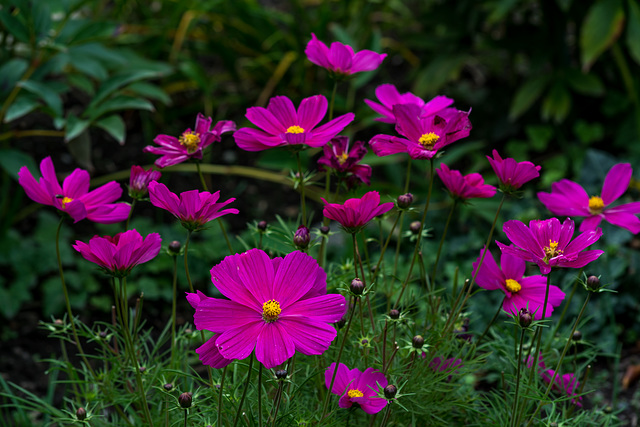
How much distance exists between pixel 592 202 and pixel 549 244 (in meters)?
0.26

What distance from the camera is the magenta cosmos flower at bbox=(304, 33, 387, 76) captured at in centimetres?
95

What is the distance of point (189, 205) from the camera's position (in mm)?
749

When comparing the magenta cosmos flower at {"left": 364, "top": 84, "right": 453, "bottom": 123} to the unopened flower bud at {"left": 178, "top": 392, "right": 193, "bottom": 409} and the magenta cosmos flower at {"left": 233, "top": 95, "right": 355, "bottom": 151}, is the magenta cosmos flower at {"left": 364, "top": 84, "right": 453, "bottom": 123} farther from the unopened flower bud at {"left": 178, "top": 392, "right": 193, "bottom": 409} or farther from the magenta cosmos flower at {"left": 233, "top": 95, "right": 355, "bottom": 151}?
the unopened flower bud at {"left": 178, "top": 392, "right": 193, "bottom": 409}

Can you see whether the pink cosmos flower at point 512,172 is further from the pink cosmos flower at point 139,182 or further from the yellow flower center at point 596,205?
the pink cosmos flower at point 139,182

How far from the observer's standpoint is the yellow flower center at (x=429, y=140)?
845mm

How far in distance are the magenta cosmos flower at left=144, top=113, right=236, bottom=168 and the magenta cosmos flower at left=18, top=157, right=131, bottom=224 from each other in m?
0.08

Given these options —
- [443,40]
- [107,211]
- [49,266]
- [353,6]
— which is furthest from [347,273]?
[353,6]

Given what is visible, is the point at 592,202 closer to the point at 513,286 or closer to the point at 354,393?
the point at 513,286

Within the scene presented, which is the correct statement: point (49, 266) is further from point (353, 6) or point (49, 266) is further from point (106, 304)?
point (353, 6)

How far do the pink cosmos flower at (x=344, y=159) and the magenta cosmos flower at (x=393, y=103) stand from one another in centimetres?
7

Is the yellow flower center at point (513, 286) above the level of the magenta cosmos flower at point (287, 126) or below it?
below

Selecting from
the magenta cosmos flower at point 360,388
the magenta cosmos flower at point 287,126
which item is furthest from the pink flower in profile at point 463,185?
the magenta cosmos flower at point 360,388

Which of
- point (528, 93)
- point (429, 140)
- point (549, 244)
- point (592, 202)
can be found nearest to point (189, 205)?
point (429, 140)

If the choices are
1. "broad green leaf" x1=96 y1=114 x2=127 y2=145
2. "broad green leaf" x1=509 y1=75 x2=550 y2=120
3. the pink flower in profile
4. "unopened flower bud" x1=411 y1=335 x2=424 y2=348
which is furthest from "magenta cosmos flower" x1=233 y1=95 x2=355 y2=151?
"broad green leaf" x1=509 y1=75 x2=550 y2=120
